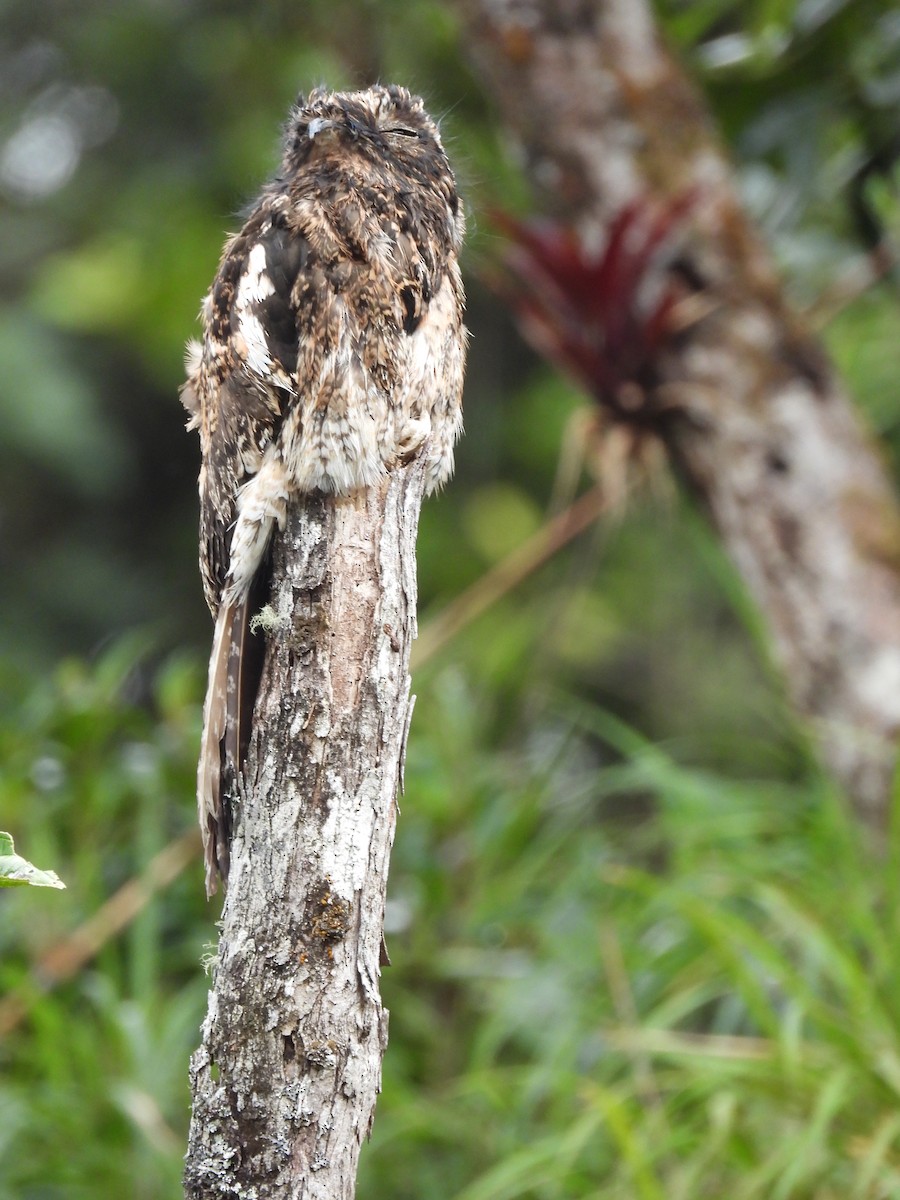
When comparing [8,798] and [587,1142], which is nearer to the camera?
[587,1142]

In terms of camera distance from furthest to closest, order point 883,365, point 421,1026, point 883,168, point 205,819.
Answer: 1. point 883,365
2. point 883,168
3. point 421,1026
4. point 205,819

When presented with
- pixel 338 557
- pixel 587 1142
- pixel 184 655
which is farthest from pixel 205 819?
pixel 184 655

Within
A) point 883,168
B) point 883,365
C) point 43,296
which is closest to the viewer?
point 883,168

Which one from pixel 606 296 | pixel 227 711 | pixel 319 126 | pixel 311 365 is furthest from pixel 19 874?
pixel 606 296

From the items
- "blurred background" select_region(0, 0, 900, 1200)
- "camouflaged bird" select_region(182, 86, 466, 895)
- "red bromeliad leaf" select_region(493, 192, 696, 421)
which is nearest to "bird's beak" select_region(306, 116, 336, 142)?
"camouflaged bird" select_region(182, 86, 466, 895)

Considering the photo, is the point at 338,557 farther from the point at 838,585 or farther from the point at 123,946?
the point at 123,946

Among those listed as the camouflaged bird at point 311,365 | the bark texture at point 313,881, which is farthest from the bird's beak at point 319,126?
the bark texture at point 313,881

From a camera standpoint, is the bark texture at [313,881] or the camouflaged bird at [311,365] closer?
the bark texture at [313,881]

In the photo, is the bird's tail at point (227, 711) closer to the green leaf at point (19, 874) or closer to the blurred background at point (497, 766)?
the green leaf at point (19, 874)
